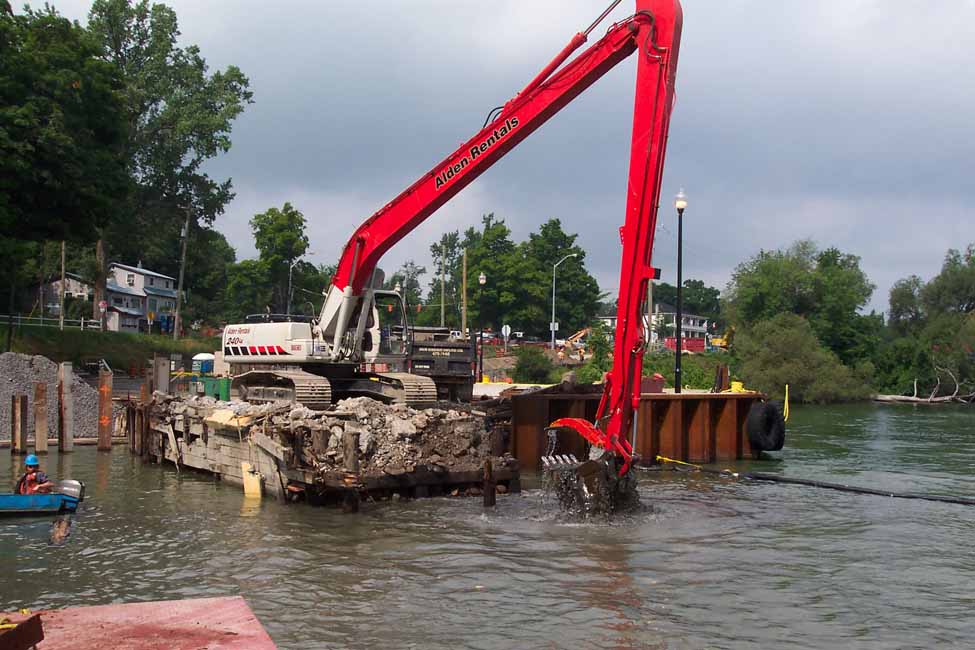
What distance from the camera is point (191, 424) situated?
21016 mm

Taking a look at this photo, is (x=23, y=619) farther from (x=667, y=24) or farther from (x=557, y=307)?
(x=557, y=307)

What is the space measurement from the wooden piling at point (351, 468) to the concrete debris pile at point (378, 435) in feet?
0.17

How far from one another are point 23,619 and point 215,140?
57691 millimetres

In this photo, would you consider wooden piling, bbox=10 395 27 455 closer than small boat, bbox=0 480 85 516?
No

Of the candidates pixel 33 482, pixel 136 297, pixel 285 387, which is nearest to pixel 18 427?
pixel 285 387

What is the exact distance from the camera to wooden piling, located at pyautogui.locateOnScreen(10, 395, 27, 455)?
24.2m

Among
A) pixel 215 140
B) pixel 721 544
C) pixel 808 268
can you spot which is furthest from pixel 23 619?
pixel 808 268

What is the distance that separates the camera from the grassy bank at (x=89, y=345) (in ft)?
150

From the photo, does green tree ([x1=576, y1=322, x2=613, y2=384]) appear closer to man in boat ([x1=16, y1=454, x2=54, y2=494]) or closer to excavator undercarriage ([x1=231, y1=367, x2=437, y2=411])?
excavator undercarriage ([x1=231, y1=367, x2=437, y2=411])

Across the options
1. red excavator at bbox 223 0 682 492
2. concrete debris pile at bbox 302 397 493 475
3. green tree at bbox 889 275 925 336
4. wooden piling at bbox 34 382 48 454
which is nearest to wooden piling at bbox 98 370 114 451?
wooden piling at bbox 34 382 48 454

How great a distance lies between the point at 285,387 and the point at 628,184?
949 centimetres

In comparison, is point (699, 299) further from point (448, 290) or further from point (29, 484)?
point (29, 484)

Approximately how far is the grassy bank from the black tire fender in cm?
3298

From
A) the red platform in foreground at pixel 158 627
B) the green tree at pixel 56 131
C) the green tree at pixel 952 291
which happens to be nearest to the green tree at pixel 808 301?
the green tree at pixel 952 291
